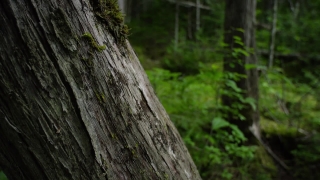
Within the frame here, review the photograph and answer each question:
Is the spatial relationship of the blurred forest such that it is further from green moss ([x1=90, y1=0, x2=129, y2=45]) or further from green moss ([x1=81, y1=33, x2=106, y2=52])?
green moss ([x1=81, y1=33, x2=106, y2=52])

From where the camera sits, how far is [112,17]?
0.94 meters

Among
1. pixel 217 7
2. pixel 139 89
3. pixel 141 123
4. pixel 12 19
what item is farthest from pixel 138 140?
pixel 217 7

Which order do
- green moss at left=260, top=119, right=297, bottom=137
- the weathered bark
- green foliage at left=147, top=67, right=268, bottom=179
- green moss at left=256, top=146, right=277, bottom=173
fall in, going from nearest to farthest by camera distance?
the weathered bark → green foliage at left=147, top=67, right=268, bottom=179 → green moss at left=256, top=146, right=277, bottom=173 → green moss at left=260, top=119, right=297, bottom=137

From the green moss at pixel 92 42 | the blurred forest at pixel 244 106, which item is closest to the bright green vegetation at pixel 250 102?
the blurred forest at pixel 244 106

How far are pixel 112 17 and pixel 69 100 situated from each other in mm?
351

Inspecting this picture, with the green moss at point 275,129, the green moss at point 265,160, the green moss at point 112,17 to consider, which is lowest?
the green moss at point 265,160

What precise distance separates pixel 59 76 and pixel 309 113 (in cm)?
507

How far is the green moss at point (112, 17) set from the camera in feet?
2.93

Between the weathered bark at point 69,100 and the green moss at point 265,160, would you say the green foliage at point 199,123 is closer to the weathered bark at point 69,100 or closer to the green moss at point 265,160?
the green moss at point 265,160

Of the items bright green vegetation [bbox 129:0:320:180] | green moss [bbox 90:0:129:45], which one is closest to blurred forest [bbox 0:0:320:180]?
bright green vegetation [bbox 129:0:320:180]

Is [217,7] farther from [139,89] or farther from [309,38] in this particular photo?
[139,89]

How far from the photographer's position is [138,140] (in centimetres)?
93

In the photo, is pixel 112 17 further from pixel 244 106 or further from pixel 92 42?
pixel 244 106

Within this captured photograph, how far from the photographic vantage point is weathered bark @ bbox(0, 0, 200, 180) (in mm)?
762
